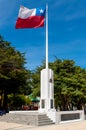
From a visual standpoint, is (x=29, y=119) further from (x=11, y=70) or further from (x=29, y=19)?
(x=11, y=70)

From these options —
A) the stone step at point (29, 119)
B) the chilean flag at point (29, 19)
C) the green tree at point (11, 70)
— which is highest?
the chilean flag at point (29, 19)

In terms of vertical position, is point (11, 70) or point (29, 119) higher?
point (11, 70)

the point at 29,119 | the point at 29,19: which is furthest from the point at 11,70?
the point at 29,119

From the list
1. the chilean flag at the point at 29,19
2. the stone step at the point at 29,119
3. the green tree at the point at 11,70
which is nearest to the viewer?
the stone step at the point at 29,119

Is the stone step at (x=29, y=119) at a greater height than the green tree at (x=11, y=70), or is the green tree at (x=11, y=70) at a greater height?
the green tree at (x=11, y=70)

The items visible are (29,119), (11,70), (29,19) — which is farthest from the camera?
(11,70)

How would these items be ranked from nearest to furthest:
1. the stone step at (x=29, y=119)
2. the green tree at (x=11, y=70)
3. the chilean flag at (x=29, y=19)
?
the stone step at (x=29, y=119), the chilean flag at (x=29, y=19), the green tree at (x=11, y=70)

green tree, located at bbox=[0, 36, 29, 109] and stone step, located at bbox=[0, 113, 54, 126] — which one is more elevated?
green tree, located at bbox=[0, 36, 29, 109]

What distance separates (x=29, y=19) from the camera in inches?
1001

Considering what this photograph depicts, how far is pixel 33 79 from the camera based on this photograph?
1606 inches

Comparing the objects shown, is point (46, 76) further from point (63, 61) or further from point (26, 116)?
point (63, 61)

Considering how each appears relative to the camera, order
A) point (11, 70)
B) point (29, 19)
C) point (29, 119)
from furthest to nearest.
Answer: point (11, 70)
point (29, 19)
point (29, 119)

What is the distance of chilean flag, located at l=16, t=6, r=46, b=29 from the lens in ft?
82.8

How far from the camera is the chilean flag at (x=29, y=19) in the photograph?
82.8 feet
